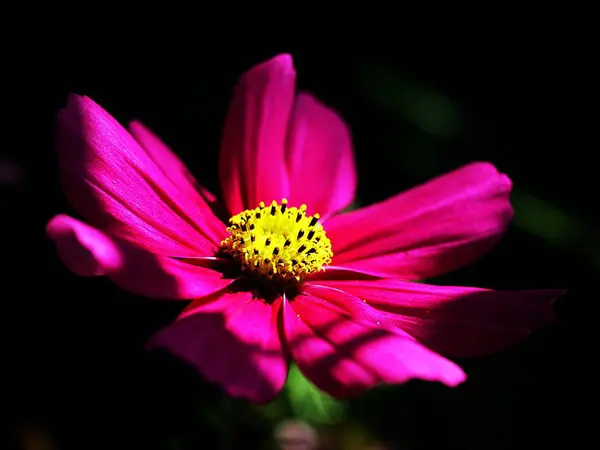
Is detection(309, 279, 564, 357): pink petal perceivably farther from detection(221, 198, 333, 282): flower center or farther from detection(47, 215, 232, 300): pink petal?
detection(47, 215, 232, 300): pink petal

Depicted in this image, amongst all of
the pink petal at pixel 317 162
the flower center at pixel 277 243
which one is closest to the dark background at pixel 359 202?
the flower center at pixel 277 243

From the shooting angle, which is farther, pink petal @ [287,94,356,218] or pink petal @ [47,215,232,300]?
pink petal @ [287,94,356,218]

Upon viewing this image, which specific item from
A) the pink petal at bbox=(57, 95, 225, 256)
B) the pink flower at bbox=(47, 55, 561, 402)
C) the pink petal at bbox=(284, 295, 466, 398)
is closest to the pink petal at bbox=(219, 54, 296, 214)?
the pink flower at bbox=(47, 55, 561, 402)

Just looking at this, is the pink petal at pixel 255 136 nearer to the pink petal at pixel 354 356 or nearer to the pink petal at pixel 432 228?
the pink petal at pixel 432 228

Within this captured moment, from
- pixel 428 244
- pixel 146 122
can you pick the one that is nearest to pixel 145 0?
pixel 146 122

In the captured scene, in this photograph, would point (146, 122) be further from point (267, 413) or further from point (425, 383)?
point (425, 383)

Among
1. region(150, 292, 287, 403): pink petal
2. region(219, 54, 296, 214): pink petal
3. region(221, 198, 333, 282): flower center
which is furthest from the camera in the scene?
region(219, 54, 296, 214): pink petal
